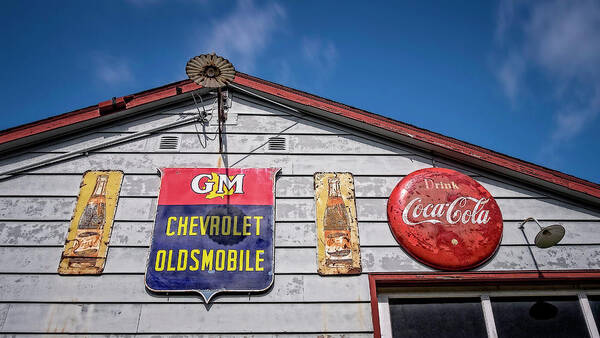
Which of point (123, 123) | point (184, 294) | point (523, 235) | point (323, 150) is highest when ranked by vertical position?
point (123, 123)

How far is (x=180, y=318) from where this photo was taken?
15.9 feet

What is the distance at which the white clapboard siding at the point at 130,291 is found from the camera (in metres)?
4.95

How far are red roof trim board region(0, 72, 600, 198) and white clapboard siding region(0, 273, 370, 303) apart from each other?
2.16 meters

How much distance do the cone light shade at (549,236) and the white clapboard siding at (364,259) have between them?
22 centimetres

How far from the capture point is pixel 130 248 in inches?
208

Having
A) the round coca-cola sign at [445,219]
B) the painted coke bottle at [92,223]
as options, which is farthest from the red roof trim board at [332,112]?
the painted coke bottle at [92,223]

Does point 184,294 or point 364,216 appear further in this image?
point 364,216

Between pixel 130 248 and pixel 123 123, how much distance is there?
2.07m

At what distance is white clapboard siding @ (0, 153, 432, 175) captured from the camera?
5957mm

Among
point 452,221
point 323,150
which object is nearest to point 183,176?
point 323,150

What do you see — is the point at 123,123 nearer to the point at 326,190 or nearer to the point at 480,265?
the point at 326,190

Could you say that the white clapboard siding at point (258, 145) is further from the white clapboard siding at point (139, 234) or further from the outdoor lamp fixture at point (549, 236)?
the outdoor lamp fixture at point (549, 236)

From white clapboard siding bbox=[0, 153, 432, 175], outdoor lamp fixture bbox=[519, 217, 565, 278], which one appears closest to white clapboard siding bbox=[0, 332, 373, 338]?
white clapboard siding bbox=[0, 153, 432, 175]

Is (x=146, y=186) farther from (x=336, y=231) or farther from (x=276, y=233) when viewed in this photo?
(x=336, y=231)
